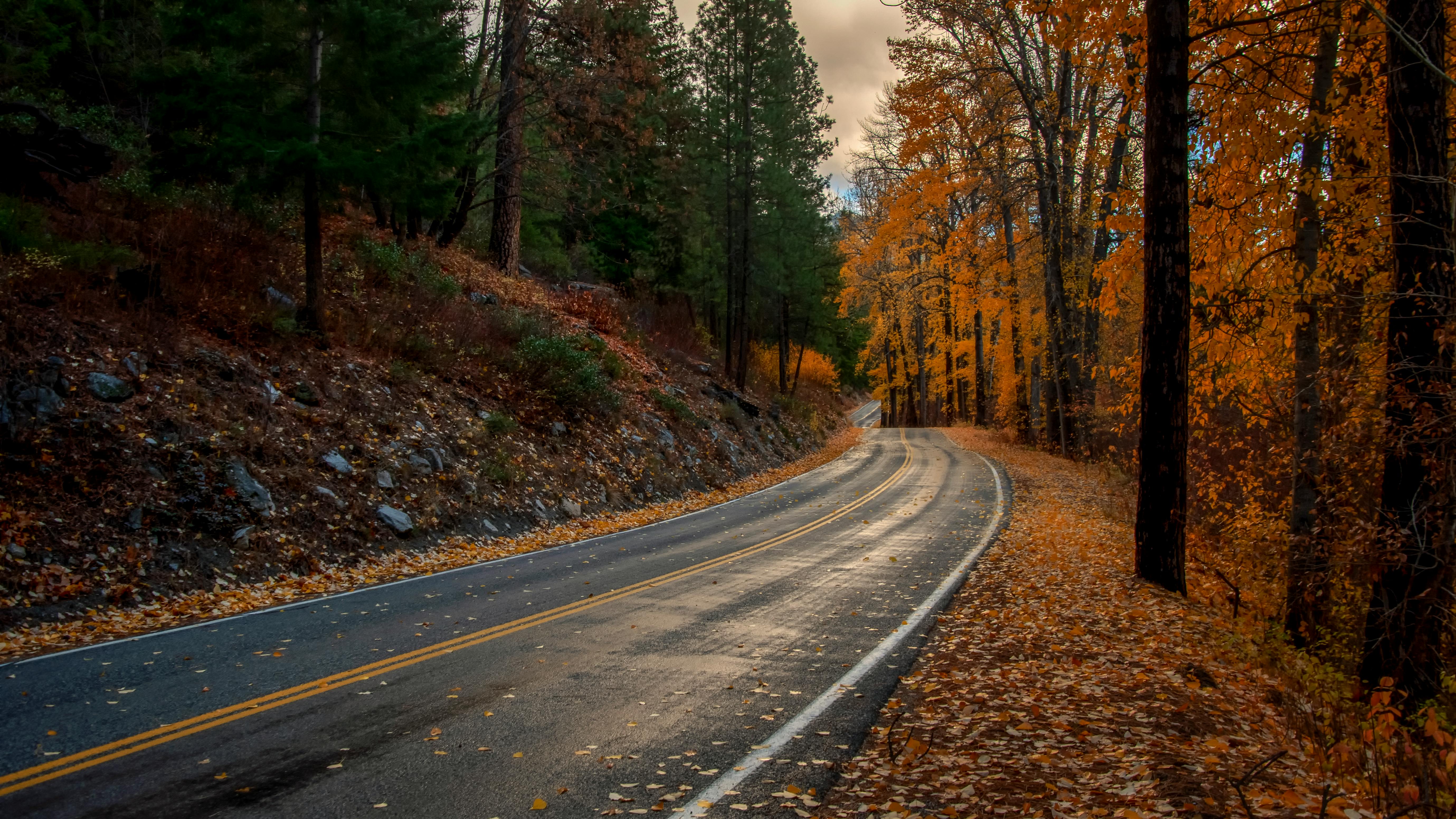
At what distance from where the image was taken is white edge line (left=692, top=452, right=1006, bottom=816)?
4359mm

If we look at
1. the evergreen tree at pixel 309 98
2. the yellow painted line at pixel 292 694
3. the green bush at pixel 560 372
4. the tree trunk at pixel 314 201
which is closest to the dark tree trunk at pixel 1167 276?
the yellow painted line at pixel 292 694

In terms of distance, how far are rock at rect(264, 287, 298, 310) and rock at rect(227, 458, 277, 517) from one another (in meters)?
4.32

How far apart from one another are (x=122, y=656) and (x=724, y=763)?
5435 millimetres

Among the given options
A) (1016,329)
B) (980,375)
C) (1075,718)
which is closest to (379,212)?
(1075,718)

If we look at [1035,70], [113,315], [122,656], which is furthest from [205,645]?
[1035,70]

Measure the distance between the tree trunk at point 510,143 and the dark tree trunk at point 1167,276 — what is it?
16202 mm

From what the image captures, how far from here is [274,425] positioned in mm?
11453

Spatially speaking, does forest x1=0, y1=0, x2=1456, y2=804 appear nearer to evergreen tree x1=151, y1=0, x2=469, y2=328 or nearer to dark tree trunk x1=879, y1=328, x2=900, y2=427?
evergreen tree x1=151, y1=0, x2=469, y2=328

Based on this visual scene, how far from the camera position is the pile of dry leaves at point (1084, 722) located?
Answer: 13.6 ft

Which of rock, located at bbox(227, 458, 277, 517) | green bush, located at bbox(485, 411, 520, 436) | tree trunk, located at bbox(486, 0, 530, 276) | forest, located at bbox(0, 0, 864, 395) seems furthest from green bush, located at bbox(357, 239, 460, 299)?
rock, located at bbox(227, 458, 277, 517)

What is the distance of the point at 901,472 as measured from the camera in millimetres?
22359

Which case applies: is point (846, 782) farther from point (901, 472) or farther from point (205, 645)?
point (901, 472)

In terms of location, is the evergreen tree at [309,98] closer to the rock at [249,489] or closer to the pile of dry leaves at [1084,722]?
the rock at [249,489]

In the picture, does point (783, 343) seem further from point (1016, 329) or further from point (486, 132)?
point (486, 132)
